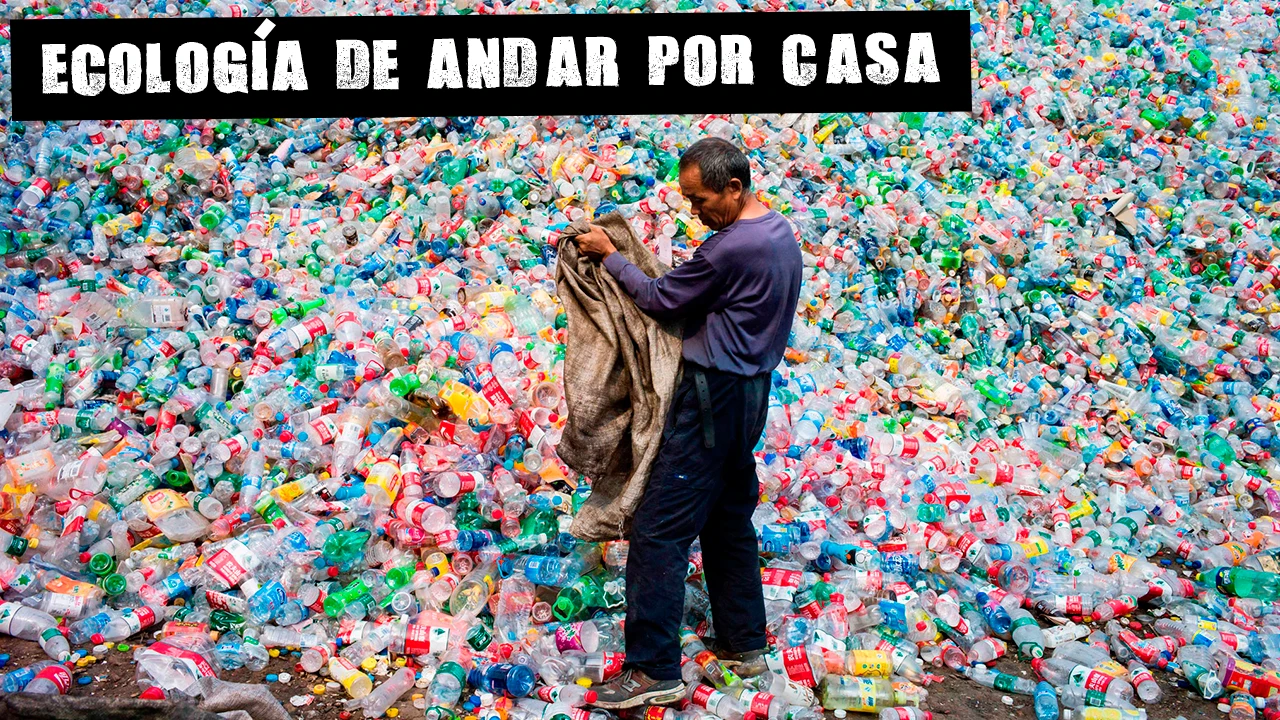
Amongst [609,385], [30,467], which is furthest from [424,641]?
[30,467]

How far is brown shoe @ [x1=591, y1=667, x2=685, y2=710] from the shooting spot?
9.91 ft

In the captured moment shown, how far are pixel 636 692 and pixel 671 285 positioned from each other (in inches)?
49.2

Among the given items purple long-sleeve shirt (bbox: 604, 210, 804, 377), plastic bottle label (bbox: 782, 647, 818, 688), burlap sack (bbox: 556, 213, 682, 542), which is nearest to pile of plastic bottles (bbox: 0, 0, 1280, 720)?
plastic bottle label (bbox: 782, 647, 818, 688)

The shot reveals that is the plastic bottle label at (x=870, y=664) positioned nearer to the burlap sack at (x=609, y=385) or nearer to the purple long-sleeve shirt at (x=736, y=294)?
the burlap sack at (x=609, y=385)

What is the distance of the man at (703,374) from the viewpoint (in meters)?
2.95

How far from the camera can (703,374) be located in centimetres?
298

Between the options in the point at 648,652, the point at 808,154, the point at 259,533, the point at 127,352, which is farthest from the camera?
the point at 808,154

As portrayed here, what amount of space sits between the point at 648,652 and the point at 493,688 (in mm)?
550

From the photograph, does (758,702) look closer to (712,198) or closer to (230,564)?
(712,198)

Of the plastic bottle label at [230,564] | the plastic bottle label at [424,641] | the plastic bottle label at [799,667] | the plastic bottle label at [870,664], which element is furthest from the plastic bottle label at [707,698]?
the plastic bottle label at [230,564]

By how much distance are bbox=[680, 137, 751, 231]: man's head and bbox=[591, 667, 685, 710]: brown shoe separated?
1404mm

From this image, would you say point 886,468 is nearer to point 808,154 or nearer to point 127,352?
point 808,154

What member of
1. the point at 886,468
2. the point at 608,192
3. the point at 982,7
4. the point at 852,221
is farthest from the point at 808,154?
the point at 982,7

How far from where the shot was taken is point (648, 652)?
305 centimetres
